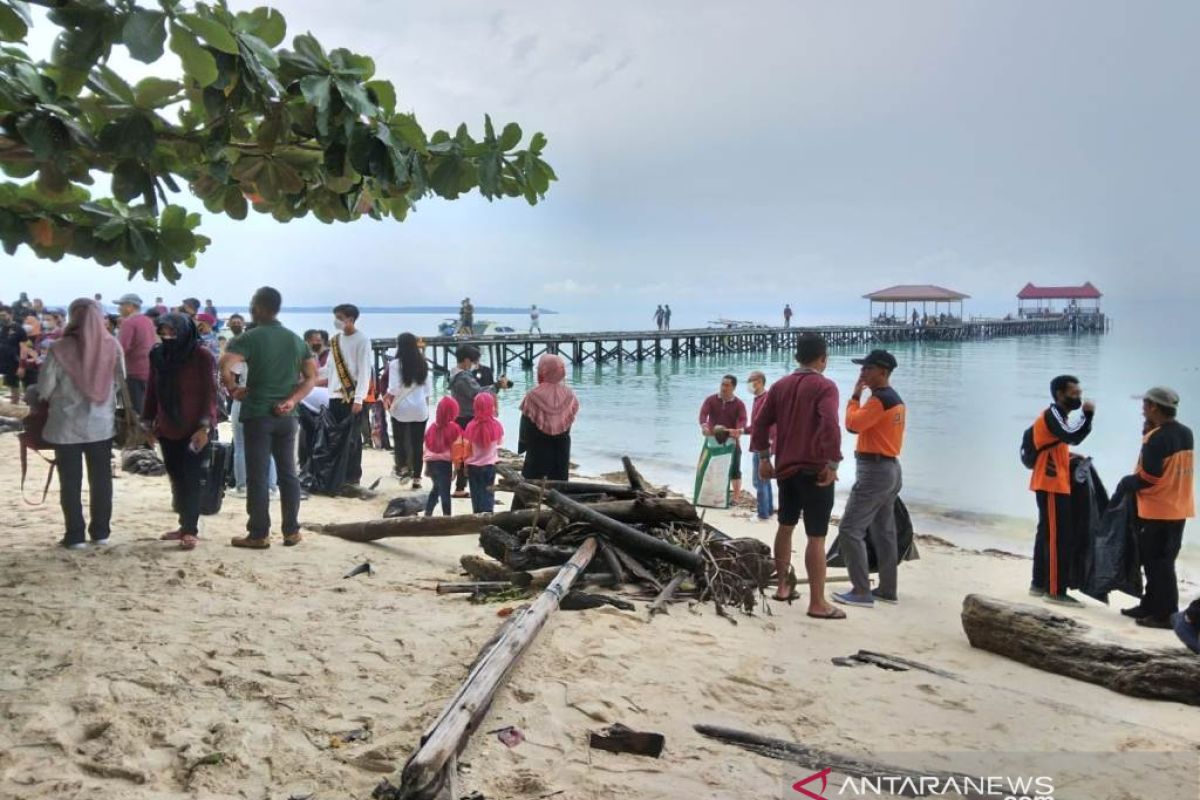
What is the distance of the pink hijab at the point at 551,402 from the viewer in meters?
6.14

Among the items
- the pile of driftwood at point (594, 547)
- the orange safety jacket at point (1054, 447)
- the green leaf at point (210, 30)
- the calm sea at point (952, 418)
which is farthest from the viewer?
the calm sea at point (952, 418)

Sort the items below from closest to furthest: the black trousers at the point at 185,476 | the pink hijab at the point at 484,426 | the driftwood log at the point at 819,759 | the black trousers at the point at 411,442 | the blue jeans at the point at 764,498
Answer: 1. the driftwood log at the point at 819,759
2. the black trousers at the point at 185,476
3. the pink hijab at the point at 484,426
4. the black trousers at the point at 411,442
5. the blue jeans at the point at 764,498

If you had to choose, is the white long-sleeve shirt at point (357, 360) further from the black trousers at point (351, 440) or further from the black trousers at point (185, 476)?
the black trousers at point (185, 476)

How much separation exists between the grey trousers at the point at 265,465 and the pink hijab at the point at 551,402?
169 cm

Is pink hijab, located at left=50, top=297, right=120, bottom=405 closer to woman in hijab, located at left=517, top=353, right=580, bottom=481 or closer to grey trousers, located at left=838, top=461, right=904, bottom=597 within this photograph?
woman in hijab, located at left=517, top=353, right=580, bottom=481

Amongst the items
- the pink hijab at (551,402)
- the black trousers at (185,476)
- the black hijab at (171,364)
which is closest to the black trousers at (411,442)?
the pink hijab at (551,402)

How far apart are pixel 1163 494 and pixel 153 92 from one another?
6432 mm

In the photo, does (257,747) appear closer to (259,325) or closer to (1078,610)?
(259,325)

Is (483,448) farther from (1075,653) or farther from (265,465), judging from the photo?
(1075,653)

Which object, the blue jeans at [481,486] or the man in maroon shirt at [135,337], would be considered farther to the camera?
the man in maroon shirt at [135,337]

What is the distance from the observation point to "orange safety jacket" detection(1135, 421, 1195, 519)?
5.59 metres

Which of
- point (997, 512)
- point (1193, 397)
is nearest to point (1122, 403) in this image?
point (1193, 397)

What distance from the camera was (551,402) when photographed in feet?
20.3

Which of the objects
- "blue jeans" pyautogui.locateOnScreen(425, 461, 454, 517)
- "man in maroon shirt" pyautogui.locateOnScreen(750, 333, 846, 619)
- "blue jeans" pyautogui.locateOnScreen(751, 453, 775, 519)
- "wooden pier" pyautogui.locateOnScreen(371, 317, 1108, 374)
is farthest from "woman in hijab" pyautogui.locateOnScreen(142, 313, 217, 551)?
"wooden pier" pyautogui.locateOnScreen(371, 317, 1108, 374)
